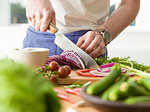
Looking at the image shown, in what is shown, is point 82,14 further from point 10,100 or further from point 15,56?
point 10,100

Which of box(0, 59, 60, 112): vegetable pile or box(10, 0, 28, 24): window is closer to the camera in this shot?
box(0, 59, 60, 112): vegetable pile

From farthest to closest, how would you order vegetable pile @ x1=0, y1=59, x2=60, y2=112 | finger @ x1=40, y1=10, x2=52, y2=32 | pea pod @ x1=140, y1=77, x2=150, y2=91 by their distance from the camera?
finger @ x1=40, y1=10, x2=52, y2=32, pea pod @ x1=140, y1=77, x2=150, y2=91, vegetable pile @ x1=0, y1=59, x2=60, y2=112

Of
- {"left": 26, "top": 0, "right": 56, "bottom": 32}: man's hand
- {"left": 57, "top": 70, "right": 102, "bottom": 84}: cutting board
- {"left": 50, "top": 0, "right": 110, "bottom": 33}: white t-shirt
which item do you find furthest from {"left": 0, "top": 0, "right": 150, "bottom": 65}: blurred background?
{"left": 57, "top": 70, "right": 102, "bottom": 84}: cutting board

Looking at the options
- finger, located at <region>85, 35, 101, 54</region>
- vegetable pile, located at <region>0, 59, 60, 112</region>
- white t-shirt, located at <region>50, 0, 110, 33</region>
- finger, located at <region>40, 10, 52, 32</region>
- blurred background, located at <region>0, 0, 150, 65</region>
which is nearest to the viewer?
vegetable pile, located at <region>0, 59, 60, 112</region>

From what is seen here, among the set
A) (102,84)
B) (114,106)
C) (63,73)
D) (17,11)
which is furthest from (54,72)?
(17,11)

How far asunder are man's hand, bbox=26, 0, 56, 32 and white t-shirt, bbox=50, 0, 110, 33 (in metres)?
0.26

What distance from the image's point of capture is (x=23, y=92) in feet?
1.62

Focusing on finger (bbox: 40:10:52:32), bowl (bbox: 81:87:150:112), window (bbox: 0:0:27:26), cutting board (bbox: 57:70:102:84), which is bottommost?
cutting board (bbox: 57:70:102:84)

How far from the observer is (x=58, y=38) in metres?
1.75

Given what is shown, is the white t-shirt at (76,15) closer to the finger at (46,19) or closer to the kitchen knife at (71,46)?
the kitchen knife at (71,46)

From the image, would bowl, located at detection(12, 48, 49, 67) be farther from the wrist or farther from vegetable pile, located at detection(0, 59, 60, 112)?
vegetable pile, located at detection(0, 59, 60, 112)

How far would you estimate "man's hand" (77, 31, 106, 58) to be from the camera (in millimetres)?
1798

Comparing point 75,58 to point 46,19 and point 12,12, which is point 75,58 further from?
point 12,12

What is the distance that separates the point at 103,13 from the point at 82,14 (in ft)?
0.72
